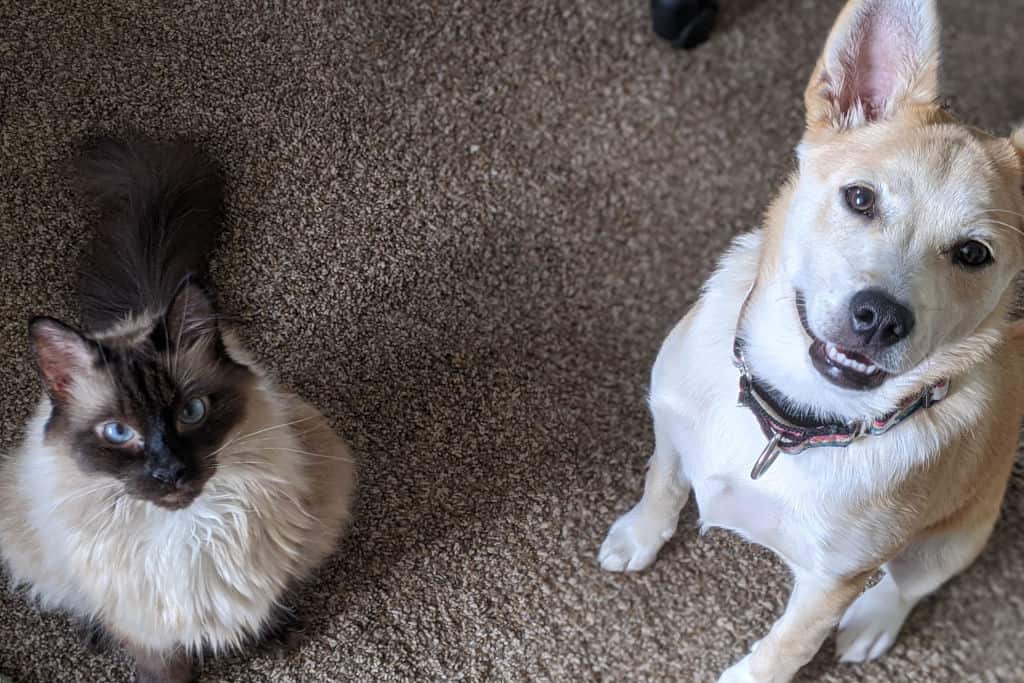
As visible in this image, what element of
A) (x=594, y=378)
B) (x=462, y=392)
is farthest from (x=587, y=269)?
(x=462, y=392)

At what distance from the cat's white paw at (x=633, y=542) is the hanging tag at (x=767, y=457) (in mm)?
379

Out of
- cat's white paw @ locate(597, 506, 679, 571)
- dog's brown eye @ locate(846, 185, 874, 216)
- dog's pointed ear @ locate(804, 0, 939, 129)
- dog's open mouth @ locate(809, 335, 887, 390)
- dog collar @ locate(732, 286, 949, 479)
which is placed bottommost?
cat's white paw @ locate(597, 506, 679, 571)

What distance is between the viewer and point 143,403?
1.07 m

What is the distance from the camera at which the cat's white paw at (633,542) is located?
1.52 m

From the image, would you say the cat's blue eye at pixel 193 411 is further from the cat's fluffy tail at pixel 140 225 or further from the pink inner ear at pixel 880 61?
the pink inner ear at pixel 880 61

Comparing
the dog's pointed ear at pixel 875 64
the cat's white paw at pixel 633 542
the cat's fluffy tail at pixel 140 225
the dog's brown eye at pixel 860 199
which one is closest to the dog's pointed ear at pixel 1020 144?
the dog's pointed ear at pixel 875 64

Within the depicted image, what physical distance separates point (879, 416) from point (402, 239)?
0.89 m

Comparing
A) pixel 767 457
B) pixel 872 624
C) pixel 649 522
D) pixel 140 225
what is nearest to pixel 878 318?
pixel 767 457

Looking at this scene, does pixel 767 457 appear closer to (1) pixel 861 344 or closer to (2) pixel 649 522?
(1) pixel 861 344

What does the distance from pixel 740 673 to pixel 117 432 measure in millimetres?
993

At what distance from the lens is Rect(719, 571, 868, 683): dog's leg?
1233mm

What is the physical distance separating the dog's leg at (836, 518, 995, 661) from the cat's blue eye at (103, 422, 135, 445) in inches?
43.9

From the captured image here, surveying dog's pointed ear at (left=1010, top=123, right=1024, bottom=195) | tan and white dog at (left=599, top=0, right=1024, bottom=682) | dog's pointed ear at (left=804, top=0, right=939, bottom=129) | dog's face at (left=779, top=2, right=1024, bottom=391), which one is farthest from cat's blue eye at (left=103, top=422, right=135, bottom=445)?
dog's pointed ear at (left=1010, top=123, right=1024, bottom=195)

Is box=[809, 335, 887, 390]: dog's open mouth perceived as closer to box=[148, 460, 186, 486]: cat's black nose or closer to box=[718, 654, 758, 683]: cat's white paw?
box=[718, 654, 758, 683]: cat's white paw
